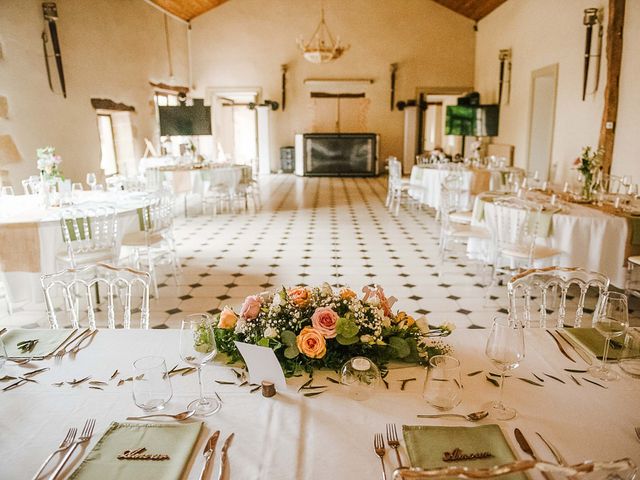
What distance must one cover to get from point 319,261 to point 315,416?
4.56 meters

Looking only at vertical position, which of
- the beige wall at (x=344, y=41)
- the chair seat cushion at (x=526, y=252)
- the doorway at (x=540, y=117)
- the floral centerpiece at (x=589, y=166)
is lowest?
the chair seat cushion at (x=526, y=252)

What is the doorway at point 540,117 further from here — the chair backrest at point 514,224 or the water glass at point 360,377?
the water glass at point 360,377

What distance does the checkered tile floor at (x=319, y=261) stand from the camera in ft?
15.2

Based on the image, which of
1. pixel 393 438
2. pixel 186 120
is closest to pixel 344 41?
pixel 186 120

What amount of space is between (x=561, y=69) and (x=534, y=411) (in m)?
8.68

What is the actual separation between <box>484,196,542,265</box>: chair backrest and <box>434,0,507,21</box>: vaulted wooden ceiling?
30.5ft

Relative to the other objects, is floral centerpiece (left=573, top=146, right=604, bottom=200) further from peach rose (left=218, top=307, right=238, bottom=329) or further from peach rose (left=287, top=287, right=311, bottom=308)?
peach rose (left=218, top=307, right=238, bottom=329)

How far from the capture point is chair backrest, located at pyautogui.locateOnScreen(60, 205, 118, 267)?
4.16m

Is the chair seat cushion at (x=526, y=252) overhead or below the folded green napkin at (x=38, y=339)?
below

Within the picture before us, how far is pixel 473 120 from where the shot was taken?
482 inches

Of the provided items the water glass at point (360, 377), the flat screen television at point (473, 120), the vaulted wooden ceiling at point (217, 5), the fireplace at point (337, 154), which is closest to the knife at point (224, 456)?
the water glass at point (360, 377)

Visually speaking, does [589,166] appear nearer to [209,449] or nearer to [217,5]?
[209,449]

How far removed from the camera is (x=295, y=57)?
14602 millimetres

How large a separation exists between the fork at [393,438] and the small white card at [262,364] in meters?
0.36
